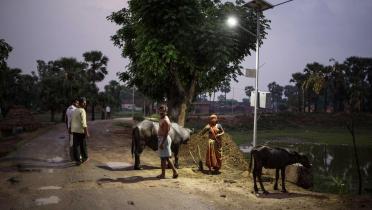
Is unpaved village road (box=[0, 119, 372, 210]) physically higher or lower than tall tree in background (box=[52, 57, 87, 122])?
lower

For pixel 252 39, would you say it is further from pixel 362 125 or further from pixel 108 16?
pixel 362 125

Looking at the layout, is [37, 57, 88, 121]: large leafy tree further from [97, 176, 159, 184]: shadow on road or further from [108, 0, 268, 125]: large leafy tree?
[97, 176, 159, 184]: shadow on road

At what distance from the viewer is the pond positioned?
18548 millimetres

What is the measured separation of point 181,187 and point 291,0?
865cm

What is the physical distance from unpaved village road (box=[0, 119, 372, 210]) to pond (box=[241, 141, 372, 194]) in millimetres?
4593

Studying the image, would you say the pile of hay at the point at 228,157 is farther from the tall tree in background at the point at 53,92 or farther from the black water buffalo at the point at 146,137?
the tall tree in background at the point at 53,92

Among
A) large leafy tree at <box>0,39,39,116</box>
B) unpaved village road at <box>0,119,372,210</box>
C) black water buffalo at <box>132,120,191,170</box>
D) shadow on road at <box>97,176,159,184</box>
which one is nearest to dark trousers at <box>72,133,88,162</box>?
unpaved village road at <box>0,119,372,210</box>

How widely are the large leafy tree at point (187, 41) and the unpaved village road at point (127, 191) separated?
29.3 feet

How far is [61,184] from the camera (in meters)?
10.2

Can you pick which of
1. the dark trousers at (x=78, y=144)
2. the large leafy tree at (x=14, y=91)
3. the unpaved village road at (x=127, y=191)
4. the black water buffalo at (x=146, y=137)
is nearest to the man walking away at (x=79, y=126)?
the dark trousers at (x=78, y=144)

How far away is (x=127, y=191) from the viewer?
31.4 ft

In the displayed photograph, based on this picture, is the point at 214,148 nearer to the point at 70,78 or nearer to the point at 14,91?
the point at 70,78

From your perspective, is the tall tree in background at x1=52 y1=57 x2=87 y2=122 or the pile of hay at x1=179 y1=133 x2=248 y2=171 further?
the tall tree in background at x1=52 y1=57 x2=87 y2=122

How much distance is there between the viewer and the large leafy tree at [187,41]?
2059 centimetres
